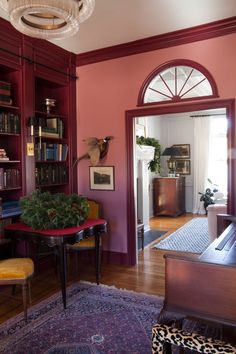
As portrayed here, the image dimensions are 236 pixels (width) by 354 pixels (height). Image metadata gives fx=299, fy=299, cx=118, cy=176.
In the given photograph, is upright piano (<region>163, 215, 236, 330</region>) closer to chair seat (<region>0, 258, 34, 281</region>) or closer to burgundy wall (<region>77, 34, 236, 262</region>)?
chair seat (<region>0, 258, 34, 281</region>)

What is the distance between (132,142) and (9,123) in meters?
1.69

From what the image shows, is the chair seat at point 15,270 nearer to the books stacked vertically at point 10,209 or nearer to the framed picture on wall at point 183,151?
the books stacked vertically at point 10,209

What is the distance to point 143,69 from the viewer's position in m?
4.20

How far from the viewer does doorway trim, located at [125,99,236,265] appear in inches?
144

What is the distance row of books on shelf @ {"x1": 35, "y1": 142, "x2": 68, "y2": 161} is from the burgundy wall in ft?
1.12

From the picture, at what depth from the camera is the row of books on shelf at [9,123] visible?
3.56 metres

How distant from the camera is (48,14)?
90.0 inches

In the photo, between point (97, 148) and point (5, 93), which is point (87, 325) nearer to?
point (97, 148)

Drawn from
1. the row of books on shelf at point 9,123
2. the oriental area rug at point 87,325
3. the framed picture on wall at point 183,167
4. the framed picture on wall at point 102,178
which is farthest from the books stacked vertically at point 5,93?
the framed picture on wall at point 183,167

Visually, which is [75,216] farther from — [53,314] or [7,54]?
[7,54]

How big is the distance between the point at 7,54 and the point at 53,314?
2951 millimetres

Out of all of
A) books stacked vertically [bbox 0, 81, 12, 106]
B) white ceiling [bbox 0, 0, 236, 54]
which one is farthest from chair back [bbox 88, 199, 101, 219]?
white ceiling [bbox 0, 0, 236, 54]

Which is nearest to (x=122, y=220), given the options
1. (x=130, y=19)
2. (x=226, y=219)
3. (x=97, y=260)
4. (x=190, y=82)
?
(x=97, y=260)

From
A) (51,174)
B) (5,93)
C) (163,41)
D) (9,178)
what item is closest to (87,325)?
(9,178)
